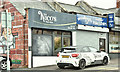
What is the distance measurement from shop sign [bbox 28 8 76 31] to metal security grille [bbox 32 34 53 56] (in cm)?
102

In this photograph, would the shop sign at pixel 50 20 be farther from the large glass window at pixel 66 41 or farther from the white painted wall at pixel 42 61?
the white painted wall at pixel 42 61

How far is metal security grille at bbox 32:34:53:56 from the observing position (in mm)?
17141

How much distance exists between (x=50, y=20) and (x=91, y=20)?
590 centimetres

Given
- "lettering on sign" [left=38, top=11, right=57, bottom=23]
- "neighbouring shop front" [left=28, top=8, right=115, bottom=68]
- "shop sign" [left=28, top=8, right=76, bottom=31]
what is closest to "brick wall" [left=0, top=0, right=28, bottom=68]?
"neighbouring shop front" [left=28, top=8, right=115, bottom=68]

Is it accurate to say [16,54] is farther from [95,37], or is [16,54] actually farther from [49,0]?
[95,37]

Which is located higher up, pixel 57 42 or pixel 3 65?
pixel 57 42

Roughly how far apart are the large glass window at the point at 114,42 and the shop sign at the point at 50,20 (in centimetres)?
720

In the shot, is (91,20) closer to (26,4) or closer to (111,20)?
(111,20)

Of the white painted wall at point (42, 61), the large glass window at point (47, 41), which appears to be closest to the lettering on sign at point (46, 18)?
the large glass window at point (47, 41)

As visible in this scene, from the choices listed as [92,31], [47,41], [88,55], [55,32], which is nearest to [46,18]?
[55,32]

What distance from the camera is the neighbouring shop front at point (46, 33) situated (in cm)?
1660

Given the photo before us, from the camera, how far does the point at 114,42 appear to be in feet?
84.2

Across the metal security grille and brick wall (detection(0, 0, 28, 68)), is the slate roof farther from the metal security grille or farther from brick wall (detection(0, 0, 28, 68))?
the metal security grille

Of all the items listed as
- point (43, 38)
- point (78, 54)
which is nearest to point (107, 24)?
point (43, 38)
